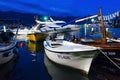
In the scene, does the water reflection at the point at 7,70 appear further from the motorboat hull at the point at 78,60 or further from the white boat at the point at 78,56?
the motorboat hull at the point at 78,60

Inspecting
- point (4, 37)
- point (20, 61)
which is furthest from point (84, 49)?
point (4, 37)

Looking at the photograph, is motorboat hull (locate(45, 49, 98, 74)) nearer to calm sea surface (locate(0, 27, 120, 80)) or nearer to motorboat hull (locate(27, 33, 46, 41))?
calm sea surface (locate(0, 27, 120, 80))

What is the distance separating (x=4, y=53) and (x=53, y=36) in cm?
703

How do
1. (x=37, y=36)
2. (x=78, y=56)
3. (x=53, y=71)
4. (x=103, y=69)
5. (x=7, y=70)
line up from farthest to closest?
(x=37, y=36) < (x=7, y=70) < (x=103, y=69) < (x=53, y=71) < (x=78, y=56)

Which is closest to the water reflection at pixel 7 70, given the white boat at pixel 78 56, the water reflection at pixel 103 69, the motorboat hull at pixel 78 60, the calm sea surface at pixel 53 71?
the calm sea surface at pixel 53 71

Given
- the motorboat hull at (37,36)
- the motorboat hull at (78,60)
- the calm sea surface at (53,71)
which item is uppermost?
the motorboat hull at (37,36)

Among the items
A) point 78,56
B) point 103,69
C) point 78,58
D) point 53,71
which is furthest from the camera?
point 103,69

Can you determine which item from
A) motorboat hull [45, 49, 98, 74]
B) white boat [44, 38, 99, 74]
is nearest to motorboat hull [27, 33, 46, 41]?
white boat [44, 38, 99, 74]

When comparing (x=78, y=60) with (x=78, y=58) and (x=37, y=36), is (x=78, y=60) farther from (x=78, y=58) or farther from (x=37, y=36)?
(x=37, y=36)

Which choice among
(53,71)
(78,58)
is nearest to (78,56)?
(78,58)

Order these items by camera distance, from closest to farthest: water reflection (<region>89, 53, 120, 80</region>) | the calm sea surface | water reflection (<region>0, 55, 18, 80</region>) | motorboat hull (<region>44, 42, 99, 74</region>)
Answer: motorboat hull (<region>44, 42, 99, 74</region>)
water reflection (<region>89, 53, 120, 80</region>)
the calm sea surface
water reflection (<region>0, 55, 18, 80</region>)

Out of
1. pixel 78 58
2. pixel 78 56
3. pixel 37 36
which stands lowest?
pixel 78 58

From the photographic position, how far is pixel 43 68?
2008 cm

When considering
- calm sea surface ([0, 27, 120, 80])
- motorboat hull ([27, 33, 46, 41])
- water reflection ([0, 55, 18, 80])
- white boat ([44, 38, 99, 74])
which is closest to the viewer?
white boat ([44, 38, 99, 74])
